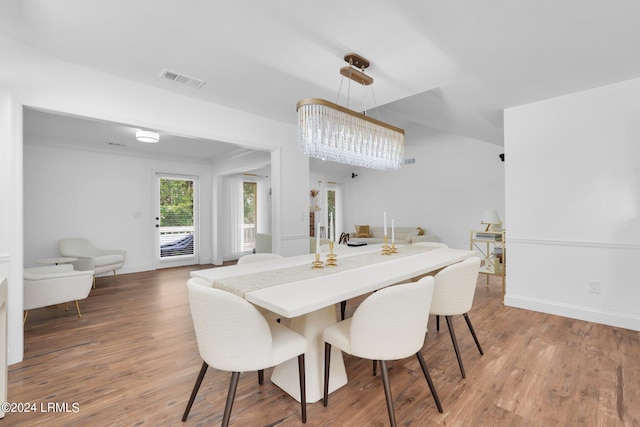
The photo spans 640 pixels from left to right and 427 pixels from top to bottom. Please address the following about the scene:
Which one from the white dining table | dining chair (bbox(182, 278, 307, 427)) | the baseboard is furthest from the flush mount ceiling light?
the baseboard

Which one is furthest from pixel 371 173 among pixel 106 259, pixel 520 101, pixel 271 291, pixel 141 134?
pixel 271 291

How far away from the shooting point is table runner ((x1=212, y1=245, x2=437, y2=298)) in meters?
1.66

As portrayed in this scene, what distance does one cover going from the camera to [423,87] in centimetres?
298

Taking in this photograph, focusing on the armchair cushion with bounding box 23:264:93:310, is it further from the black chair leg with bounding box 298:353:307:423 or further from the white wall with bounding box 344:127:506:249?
the white wall with bounding box 344:127:506:249

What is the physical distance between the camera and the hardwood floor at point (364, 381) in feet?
5.37

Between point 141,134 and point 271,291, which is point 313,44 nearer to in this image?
point 271,291

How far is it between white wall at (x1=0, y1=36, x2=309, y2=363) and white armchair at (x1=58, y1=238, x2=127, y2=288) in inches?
99.0

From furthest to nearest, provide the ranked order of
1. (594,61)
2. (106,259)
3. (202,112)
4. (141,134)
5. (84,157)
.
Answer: (84,157) → (106,259) → (141,134) → (202,112) → (594,61)

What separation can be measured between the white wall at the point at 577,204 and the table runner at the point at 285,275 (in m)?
1.84

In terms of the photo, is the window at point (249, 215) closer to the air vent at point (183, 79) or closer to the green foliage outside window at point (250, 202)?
the green foliage outside window at point (250, 202)

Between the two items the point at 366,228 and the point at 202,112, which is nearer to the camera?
the point at 202,112

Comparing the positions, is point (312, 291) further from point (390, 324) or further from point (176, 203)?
point (176, 203)

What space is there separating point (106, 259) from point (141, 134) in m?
2.11

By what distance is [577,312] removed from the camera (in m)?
3.07
